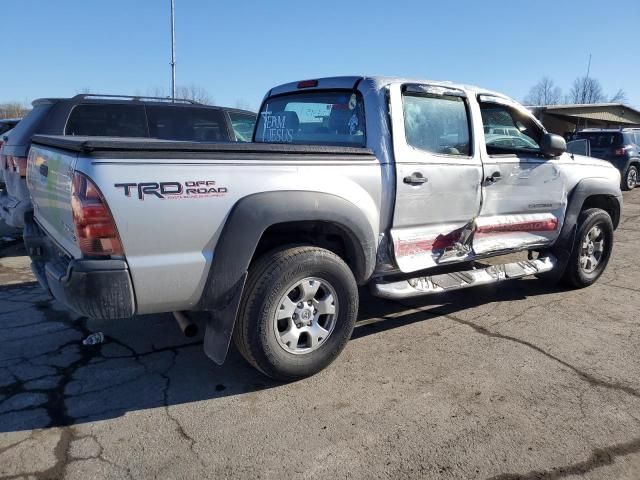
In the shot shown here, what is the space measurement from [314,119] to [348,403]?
7.76 ft

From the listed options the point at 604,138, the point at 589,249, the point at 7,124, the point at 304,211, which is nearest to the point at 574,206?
the point at 589,249

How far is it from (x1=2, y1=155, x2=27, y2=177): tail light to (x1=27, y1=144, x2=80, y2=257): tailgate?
2467mm

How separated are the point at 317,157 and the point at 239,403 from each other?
5.35 ft

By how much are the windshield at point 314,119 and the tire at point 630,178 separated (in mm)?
14526

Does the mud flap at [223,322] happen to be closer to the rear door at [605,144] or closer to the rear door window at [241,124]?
the rear door window at [241,124]

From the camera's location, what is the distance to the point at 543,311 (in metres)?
5.06

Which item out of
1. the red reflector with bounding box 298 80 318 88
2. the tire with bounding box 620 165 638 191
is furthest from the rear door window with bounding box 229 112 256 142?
the tire with bounding box 620 165 638 191

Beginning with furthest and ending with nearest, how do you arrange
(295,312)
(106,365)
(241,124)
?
(241,124) < (106,365) < (295,312)

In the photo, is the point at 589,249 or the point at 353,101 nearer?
the point at 353,101

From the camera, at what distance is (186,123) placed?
24.7ft

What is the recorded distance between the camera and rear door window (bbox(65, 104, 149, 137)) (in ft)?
22.2

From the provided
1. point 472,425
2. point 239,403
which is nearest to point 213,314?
point 239,403

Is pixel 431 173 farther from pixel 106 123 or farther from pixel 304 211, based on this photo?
pixel 106 123

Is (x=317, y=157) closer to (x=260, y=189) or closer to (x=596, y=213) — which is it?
(x=260, y=189)
